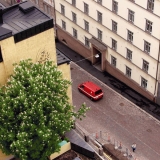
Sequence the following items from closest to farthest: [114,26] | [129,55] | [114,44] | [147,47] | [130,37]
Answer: [147,47] < [130,37] < [114,26] < [129,55] < [114,44]

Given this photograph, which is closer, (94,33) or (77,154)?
(77,154)

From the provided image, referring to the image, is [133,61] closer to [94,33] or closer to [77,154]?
[94,33]

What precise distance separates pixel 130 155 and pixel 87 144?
10.8m

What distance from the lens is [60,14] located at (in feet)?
242

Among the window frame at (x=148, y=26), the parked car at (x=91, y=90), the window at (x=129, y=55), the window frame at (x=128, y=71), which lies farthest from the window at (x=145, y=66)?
the parked car at (x=91, y=90)

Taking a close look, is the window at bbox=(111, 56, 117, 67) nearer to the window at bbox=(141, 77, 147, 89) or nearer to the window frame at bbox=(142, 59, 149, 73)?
the window at bbox=(141, 77, 147, 89)

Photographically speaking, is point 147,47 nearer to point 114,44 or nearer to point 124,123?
point 114,44

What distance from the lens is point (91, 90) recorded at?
63.5 meters

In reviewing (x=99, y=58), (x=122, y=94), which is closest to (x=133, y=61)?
(x=122, y=94)

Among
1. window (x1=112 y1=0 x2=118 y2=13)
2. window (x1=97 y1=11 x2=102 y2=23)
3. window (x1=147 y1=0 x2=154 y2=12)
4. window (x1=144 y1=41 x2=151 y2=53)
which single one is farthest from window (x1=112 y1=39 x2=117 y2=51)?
window (x1=147 y1=0 x2=154 y2=12)

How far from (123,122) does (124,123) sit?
27 centimetres

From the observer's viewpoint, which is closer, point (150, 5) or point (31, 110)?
point (31, 110)

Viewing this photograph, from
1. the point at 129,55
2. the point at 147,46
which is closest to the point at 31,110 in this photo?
the point at 147,46

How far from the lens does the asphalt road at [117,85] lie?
62.4m
